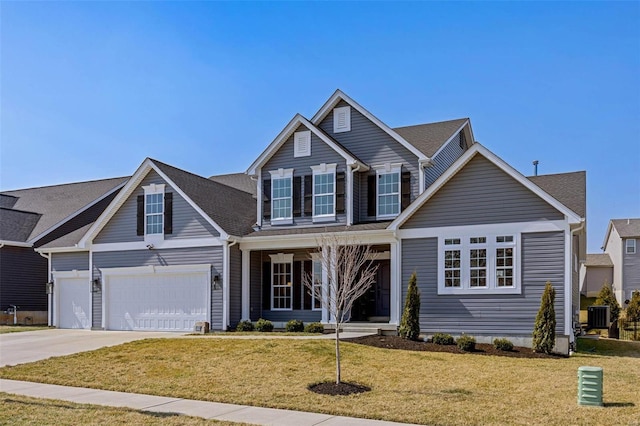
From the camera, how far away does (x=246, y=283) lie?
2317cm

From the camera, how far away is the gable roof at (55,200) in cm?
3061

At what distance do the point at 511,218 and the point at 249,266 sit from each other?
9.91 m

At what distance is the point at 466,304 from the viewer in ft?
61.1

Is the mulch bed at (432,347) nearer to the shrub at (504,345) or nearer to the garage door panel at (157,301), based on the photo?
the shrub at (504,345)

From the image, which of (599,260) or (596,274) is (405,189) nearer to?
(596,274)

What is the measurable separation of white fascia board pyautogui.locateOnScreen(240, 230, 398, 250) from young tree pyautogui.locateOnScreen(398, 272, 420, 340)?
203 centimetres

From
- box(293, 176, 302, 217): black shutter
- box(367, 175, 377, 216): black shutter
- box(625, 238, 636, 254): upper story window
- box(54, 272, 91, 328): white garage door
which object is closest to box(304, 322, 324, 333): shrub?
box(293, 176, 302, 217): black shutter

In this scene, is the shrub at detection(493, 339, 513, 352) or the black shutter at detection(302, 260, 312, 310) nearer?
the shrub at detection(493, 339, 513, 352)

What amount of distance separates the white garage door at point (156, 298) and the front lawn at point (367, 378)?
16.1ft

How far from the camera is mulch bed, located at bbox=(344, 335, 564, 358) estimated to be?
1648cm

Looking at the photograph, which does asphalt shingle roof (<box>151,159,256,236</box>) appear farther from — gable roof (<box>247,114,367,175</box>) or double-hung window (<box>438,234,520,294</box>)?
double-hung window (<box>438,234,520,294</box>)

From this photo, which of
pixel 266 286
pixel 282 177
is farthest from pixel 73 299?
pixel 282 177

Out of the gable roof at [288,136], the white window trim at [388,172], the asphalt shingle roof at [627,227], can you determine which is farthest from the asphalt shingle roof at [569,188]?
the asphalt shingle roof at [627,227]

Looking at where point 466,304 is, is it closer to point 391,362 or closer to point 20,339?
point 391,362
